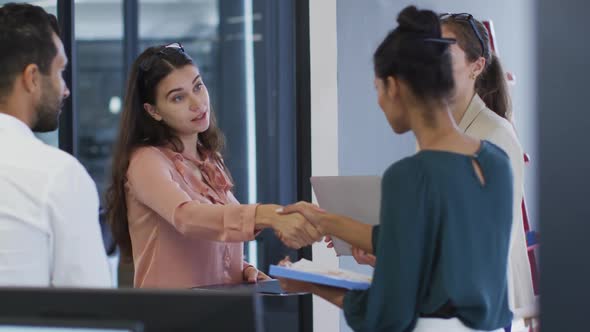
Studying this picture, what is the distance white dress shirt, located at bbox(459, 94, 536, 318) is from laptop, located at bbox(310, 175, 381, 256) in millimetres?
451

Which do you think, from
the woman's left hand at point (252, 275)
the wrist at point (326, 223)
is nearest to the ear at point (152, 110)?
the woman's left hand at point (252, 275)

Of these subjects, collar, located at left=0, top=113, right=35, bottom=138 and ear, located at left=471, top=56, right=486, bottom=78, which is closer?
collar, located at left=0, top=113, right=35, bottom=138

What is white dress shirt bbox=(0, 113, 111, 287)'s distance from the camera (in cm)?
173

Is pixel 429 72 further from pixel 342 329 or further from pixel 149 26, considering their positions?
pixel 149 26

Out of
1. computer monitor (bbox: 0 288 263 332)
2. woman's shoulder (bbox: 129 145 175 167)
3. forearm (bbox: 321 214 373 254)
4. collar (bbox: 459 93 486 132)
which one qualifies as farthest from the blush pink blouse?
computer monitor (bbox: 0 288 263 332)

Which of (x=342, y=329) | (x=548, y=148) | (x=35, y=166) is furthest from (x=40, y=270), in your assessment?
(x=342, y=329)

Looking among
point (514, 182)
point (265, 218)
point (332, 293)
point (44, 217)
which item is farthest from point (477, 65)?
point (44, 217)

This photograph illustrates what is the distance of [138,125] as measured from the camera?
9.24 ft

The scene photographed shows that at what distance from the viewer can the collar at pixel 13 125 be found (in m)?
1.82

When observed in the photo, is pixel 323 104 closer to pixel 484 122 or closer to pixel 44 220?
pixel 484 122

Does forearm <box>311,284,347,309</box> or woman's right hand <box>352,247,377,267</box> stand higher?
woman's right hand <box>352,247,377,267</box>

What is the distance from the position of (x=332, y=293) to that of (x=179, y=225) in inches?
27.4

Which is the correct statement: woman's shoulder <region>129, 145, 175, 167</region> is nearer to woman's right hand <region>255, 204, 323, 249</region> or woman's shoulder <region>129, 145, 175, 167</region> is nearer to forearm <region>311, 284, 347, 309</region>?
woman's right hand <region>255, 204, 323, 249</region>

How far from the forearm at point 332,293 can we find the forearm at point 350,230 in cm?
12
